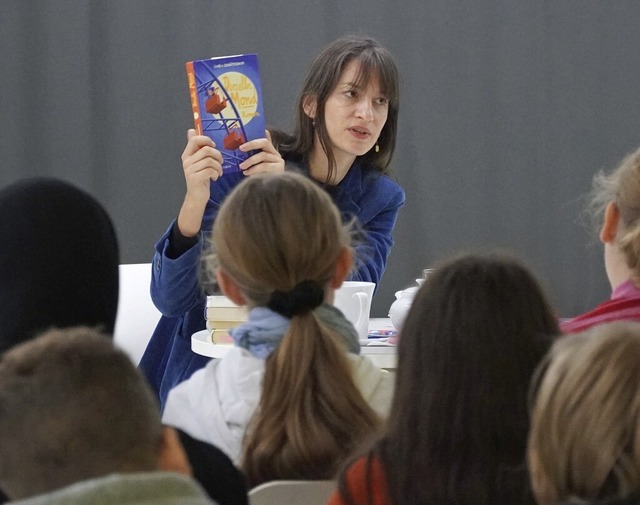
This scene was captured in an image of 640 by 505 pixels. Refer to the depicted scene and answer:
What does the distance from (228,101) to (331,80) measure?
52cm

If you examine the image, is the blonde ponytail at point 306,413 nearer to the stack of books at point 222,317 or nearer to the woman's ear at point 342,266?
the woman's ear at point 342,266

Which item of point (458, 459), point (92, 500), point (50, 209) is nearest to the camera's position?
point (92, 500)

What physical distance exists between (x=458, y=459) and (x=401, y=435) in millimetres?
69

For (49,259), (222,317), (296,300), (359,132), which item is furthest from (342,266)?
(359,132)

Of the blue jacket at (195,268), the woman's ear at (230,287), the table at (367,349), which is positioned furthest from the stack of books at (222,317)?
the woman's ear at (230,287)

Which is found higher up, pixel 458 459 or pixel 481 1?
pixel 481 1

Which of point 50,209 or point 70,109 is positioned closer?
point 50,209

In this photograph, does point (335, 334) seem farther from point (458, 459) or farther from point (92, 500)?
point (92, 500)

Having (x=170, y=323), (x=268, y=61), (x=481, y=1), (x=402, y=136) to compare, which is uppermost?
(x=481, y=1)

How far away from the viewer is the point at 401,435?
1138 mm

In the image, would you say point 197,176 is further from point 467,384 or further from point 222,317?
point 467,384

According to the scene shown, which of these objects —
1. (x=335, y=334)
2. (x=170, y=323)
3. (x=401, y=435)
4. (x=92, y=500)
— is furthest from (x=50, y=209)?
(x=170, y=323)

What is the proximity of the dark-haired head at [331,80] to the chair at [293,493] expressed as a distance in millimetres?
1487

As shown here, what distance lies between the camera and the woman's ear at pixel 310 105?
2613mm
